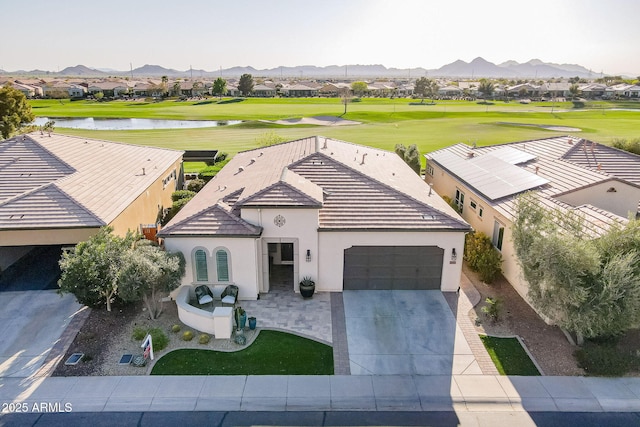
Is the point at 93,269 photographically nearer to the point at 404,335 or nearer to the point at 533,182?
the point at 404,335

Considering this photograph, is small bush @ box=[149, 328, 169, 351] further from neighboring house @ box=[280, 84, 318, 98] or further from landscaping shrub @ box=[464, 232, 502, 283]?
neighboring house @ box=[280, 84, 318, 98]

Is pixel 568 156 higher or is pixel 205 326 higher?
pixel 568 156

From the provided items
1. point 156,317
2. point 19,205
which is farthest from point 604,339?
point 19,205

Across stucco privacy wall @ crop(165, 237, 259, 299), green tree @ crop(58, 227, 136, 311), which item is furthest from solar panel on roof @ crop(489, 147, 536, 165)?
green tree @ crop(58, 227, 136, 311)

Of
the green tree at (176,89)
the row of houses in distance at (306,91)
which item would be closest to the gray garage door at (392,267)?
the row of houses in distance at (306,91)

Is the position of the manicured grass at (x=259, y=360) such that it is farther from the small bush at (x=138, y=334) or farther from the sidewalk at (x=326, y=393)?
the small bush at (x=138, y=334)

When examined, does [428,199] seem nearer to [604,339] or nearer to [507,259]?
[507,259]

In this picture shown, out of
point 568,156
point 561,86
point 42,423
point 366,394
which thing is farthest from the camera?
point 561,86
